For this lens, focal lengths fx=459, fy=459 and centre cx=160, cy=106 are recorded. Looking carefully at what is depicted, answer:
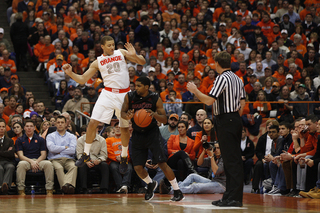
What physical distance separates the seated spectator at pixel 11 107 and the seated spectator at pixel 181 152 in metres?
4.84

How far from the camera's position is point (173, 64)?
15.9 meters

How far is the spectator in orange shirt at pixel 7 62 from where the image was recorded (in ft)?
50.3

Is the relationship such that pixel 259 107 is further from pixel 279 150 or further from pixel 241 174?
pixel 241 174

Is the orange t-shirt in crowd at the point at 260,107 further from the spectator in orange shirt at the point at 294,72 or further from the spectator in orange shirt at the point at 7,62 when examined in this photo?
the spectator in orange shirt at the point at 7,62

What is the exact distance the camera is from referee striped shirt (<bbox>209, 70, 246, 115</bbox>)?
680 centimetres

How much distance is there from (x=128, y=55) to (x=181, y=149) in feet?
A: 12.4

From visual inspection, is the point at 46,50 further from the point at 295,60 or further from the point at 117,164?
the point at 295,60

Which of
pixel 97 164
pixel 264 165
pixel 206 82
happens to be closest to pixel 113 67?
pixel 97 164

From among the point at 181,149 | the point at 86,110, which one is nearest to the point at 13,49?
the point at 86,110

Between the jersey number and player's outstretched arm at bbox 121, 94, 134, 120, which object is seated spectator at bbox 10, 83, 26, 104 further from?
player's outstretched arm at bbox 121, 94, 134, 120

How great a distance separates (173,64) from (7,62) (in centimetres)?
562

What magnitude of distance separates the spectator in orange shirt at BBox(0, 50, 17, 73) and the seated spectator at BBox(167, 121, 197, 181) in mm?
6942

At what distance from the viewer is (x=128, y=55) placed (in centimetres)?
820

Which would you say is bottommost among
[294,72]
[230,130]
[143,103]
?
[230,130]
